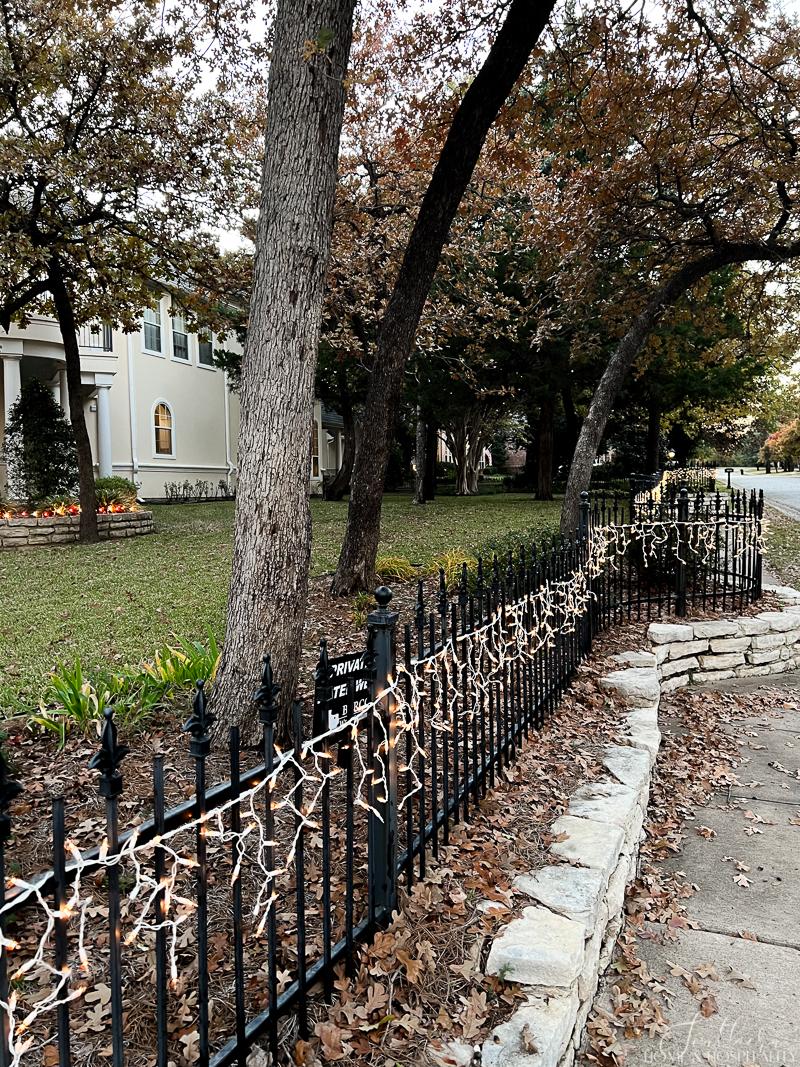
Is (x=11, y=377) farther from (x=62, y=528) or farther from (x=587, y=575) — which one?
(x=587, y=575)

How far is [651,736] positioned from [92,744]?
→ 139 inches

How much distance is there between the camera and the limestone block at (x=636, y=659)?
20.4 ft

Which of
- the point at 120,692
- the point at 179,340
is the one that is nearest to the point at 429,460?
the point at 179,340

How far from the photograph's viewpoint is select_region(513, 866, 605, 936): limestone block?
2.79m

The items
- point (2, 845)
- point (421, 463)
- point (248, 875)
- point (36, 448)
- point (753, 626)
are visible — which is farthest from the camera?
point (421, 463)

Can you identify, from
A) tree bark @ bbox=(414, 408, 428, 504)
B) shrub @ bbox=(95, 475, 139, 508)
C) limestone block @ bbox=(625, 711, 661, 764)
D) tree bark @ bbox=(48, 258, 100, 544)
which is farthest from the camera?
tree bark @ bbox=(414, 408, 428, 504)

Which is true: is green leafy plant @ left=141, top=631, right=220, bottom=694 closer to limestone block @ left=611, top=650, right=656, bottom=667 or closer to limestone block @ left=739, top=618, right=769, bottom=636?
limestone block @ left=611, top=650, right=656, bottom=667

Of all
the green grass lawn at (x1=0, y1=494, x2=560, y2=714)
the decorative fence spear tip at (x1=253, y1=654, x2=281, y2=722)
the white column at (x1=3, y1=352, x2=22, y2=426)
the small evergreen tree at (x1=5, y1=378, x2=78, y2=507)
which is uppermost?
the white column at (x1=3, y1=352, x2=22, y2=426)

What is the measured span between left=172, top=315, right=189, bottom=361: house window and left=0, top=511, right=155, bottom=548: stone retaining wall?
11.7 meters

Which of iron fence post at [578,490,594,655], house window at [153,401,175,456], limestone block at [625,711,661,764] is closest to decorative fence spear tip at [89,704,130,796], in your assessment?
limestone block at [625,711,661,764]

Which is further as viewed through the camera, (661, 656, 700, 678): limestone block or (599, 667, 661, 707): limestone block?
(661, 656, 700, 678): limestone block

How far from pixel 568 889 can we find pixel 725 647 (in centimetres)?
516

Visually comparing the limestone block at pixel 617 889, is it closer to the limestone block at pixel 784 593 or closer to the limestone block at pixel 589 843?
the limestone block at pixel 589 843

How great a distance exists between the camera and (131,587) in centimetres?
914
